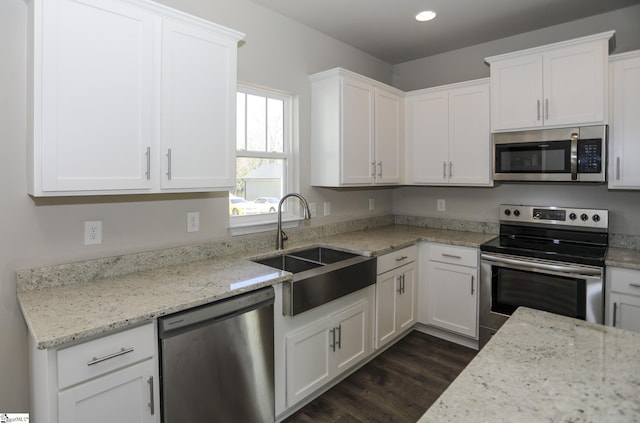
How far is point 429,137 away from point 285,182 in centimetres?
152

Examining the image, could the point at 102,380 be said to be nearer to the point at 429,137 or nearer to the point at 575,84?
the point at 429,137

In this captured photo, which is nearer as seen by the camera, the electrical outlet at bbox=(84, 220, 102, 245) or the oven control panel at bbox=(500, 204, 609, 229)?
the electrical outlet at bbox=(84, 220, 102, 245)

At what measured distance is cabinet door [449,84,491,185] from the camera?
10.3 ft

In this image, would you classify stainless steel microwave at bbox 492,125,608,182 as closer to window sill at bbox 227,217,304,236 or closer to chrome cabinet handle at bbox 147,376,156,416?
window sill at bbox 227,217,304,236

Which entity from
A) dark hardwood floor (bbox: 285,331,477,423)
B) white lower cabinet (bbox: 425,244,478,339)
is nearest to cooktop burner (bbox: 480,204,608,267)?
white lower cabinet (bbox: 425,244,478,339)

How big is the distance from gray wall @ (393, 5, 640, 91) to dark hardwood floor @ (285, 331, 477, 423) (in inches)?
103

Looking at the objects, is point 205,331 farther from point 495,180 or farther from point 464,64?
point 464,64

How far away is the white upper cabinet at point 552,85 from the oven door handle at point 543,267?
106cm

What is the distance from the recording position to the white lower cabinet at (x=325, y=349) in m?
2.14

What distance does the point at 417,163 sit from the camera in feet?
11.8

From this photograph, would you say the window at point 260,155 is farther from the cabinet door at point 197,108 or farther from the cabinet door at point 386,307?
the cabinet door at point 386,307

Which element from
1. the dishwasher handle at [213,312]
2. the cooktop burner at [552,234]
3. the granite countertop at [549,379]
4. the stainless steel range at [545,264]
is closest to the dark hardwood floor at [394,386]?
the stainless steel range at [545,264]

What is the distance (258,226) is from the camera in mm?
2684

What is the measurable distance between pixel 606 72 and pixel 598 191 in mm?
920
